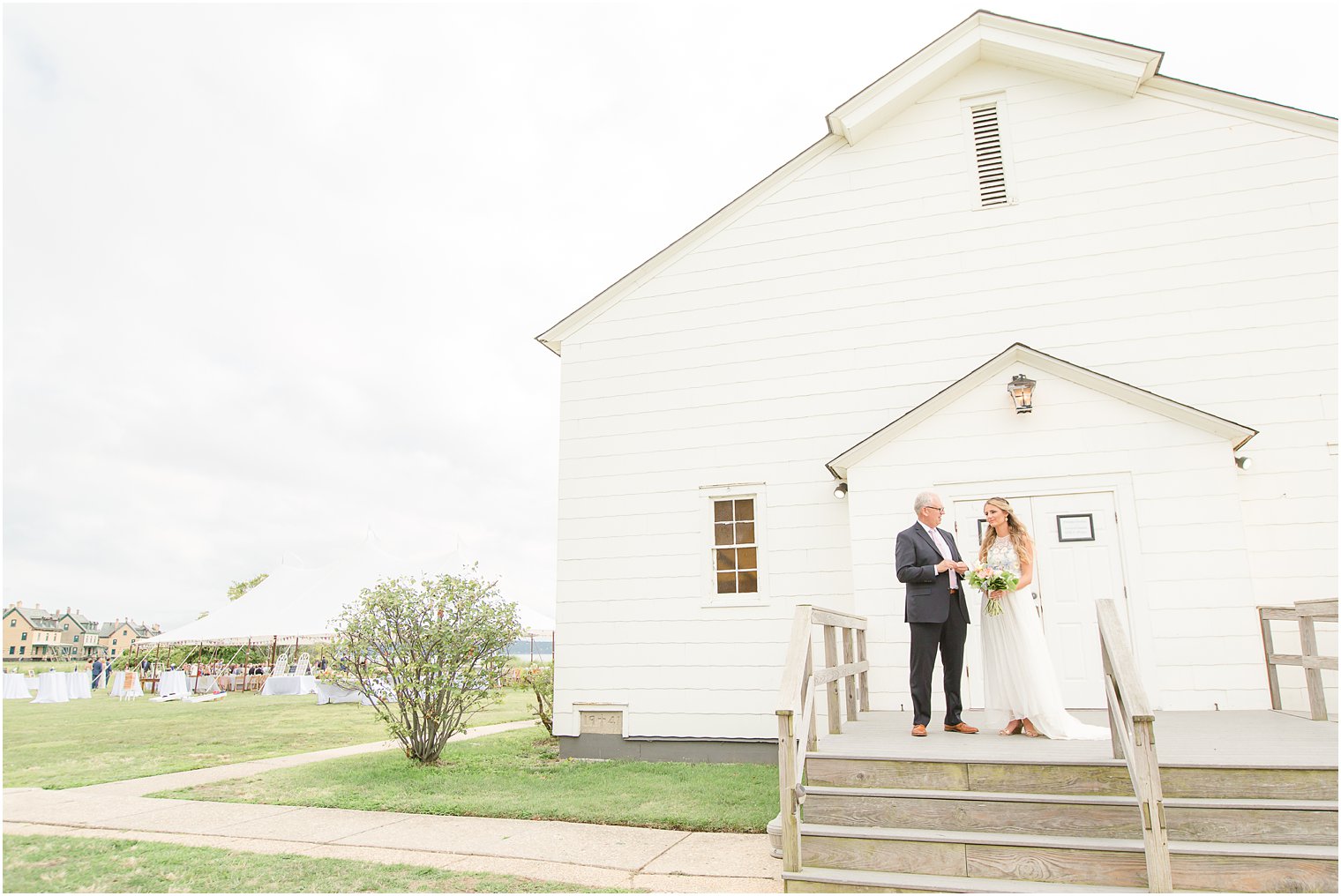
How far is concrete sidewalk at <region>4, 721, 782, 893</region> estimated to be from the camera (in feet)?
17.2

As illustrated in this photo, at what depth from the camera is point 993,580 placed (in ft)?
19.6

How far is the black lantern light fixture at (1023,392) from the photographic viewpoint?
8367mm

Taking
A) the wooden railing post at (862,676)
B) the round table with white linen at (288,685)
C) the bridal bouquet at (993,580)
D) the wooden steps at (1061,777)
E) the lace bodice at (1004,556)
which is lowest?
the round table with white linen at (288,685)

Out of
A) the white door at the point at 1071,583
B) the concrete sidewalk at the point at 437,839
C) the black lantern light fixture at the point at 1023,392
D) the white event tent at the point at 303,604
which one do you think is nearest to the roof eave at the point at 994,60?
the black lantern light fixture at the point at 1023,392

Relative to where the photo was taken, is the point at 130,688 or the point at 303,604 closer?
the point at 303,604

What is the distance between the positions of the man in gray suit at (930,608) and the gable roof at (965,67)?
620cm

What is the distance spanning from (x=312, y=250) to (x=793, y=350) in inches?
707

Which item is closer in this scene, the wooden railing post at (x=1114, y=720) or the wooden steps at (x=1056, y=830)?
the wooden steps at (x=1056, y=830)

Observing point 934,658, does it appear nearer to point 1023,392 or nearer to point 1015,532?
point 1015,532

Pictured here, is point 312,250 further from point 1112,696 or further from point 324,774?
point 1112,696

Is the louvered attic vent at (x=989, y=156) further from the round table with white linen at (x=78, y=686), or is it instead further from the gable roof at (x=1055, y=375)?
the round table with white linen at (x=78, y=686)

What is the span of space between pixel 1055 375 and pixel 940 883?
A: 19.2 ft

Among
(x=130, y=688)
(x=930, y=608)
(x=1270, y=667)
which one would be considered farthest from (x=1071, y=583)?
(x=130, y=688)

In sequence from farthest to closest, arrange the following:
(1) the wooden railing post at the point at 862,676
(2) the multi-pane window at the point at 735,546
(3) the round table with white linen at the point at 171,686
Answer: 1. (3) the round table with white linen at the point at 171,686
2. (2) the multi-pane window at the point at 735,546
3. (1) the wooden railing post at the point at 862,676
